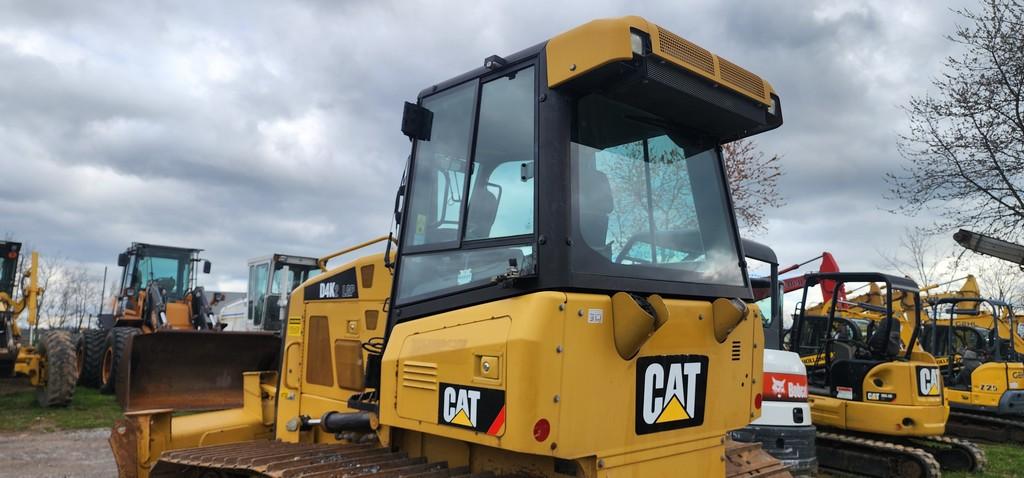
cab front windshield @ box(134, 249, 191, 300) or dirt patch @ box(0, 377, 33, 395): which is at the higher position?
cab front windshield @ box(134, 249, 191, 300)

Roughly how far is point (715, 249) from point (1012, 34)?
38.2ft

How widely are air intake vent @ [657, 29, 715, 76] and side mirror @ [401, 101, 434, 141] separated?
1.26 metres

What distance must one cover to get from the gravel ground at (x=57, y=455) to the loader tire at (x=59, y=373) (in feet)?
5.48

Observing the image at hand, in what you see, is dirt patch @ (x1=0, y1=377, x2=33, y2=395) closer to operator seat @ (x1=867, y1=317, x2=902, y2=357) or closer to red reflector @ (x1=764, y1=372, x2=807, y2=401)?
red reflector @ (x1=764, y1=372, x2=807, y2=401)

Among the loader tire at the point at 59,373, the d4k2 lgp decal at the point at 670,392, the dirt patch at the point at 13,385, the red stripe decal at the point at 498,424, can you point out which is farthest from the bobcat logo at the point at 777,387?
the dirt patch at the point at 13,385

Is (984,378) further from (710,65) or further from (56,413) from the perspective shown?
(56,413)

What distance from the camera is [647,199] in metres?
3.49

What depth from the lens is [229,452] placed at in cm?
388

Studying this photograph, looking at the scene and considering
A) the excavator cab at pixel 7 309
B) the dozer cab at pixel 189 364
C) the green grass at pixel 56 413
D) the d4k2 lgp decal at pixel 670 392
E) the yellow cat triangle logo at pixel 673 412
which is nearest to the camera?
the d4k2 lgp decal at pixel 670 392

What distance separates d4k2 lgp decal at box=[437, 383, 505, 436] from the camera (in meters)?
2.90

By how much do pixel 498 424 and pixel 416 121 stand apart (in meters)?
1.66

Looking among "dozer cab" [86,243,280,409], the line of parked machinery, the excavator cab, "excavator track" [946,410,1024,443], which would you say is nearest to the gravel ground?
"dozer cab" [86,243,280,409]

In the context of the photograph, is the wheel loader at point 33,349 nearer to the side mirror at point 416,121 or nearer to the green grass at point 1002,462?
the side mirror at point 416,121

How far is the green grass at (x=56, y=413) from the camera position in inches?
411
